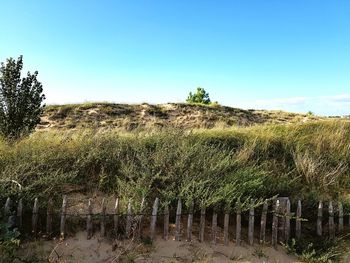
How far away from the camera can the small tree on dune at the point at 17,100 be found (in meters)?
9.39

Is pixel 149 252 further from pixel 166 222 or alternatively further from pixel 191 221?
pixel 191 221

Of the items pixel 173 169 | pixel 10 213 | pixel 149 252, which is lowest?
pixel 149 252

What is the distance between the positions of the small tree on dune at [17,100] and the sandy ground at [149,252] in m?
4.64

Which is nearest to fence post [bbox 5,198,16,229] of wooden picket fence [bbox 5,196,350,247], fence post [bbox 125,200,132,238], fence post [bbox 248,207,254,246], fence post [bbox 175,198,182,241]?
wooden picket fence [bbox 5,196,350,247]

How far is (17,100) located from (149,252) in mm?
6007

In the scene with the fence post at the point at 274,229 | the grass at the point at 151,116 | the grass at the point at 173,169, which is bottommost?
the fence post at the point at 274,229

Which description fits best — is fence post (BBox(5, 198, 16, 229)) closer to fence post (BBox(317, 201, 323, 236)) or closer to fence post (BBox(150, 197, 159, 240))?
fence post (BBox(150, 197, 159, 240))

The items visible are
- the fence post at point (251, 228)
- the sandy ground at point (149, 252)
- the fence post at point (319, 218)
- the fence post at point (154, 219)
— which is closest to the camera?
the sandy ground at point (149, 252)

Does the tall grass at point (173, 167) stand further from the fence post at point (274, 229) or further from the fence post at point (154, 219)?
the fence post at point (274, 229)

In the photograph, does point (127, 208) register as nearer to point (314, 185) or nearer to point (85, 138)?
→ point (85, 138)

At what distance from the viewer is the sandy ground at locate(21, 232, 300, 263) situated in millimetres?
5379

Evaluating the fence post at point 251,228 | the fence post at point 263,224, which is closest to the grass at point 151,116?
the fence post at point 263,224

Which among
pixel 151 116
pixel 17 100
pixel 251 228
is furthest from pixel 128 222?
pixel 151 116

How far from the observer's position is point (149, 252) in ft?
18.3
